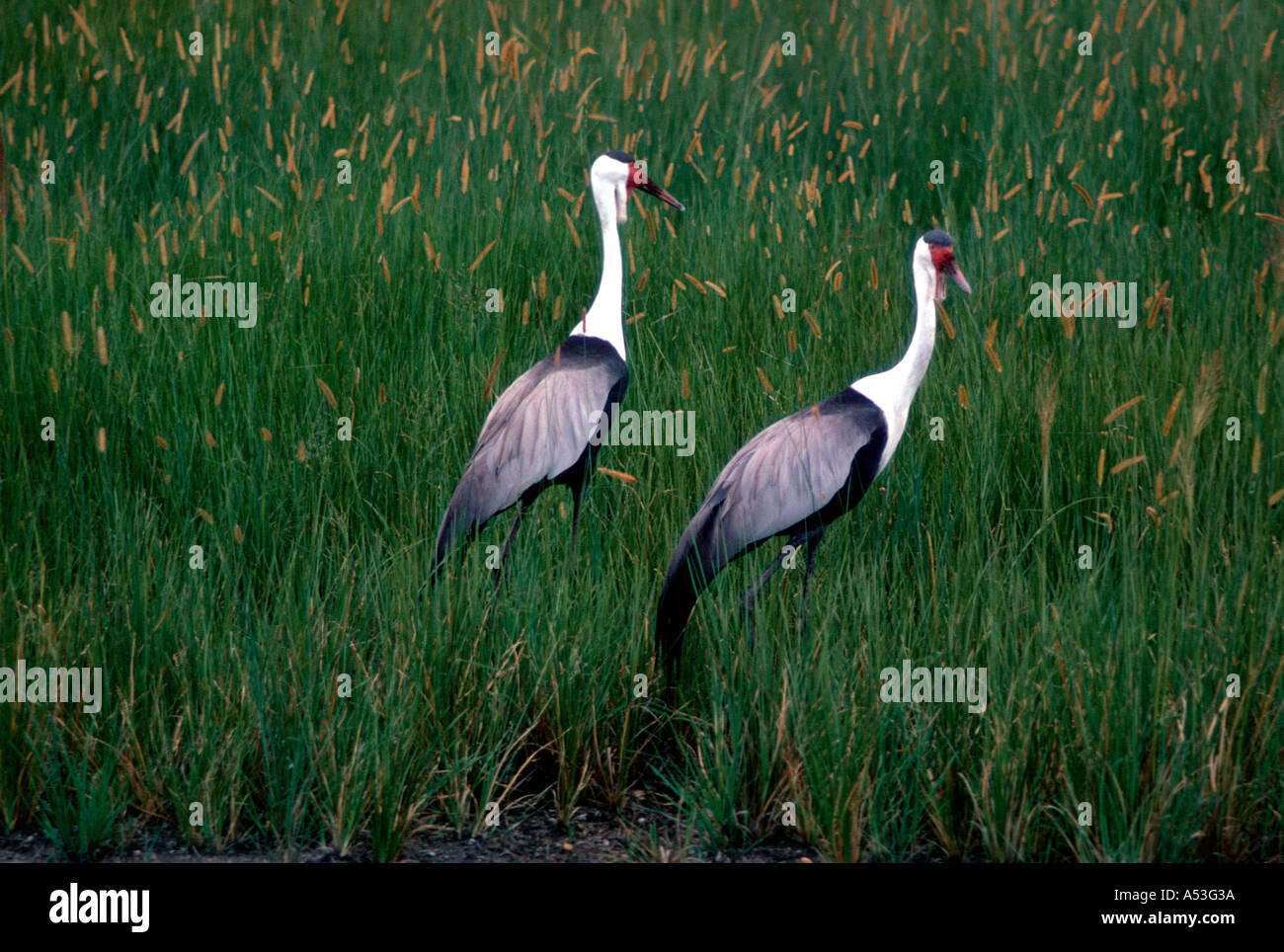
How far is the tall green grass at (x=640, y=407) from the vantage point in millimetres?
2416

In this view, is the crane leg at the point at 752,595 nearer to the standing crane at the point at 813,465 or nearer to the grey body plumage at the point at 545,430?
the standing crane at the point at 813,465

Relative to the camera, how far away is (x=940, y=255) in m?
2.82

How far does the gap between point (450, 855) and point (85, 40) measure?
2.78 m

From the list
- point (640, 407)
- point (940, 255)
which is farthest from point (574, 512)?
point (940, 255)

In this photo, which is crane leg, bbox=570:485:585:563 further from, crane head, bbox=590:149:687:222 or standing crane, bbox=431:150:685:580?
crane head, bbox=590:149:687:222

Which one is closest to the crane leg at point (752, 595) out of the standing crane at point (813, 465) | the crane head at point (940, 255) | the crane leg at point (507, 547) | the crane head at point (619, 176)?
the standing crane at point (813, 465)

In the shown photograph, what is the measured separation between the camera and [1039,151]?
3.43 m

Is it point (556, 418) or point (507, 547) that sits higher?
point (556, 418)

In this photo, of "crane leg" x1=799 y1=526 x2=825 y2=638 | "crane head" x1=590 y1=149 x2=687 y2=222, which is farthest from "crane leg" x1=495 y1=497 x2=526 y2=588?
"crane head" x1=590 y1=149 x2=687 y2=222

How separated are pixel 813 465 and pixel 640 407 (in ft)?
1.61

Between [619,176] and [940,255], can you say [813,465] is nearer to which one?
[940,255]

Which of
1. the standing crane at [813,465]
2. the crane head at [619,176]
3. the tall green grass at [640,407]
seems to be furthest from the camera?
the crane head at [619,176]

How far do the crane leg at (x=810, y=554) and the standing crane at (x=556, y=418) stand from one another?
54 centimetres
